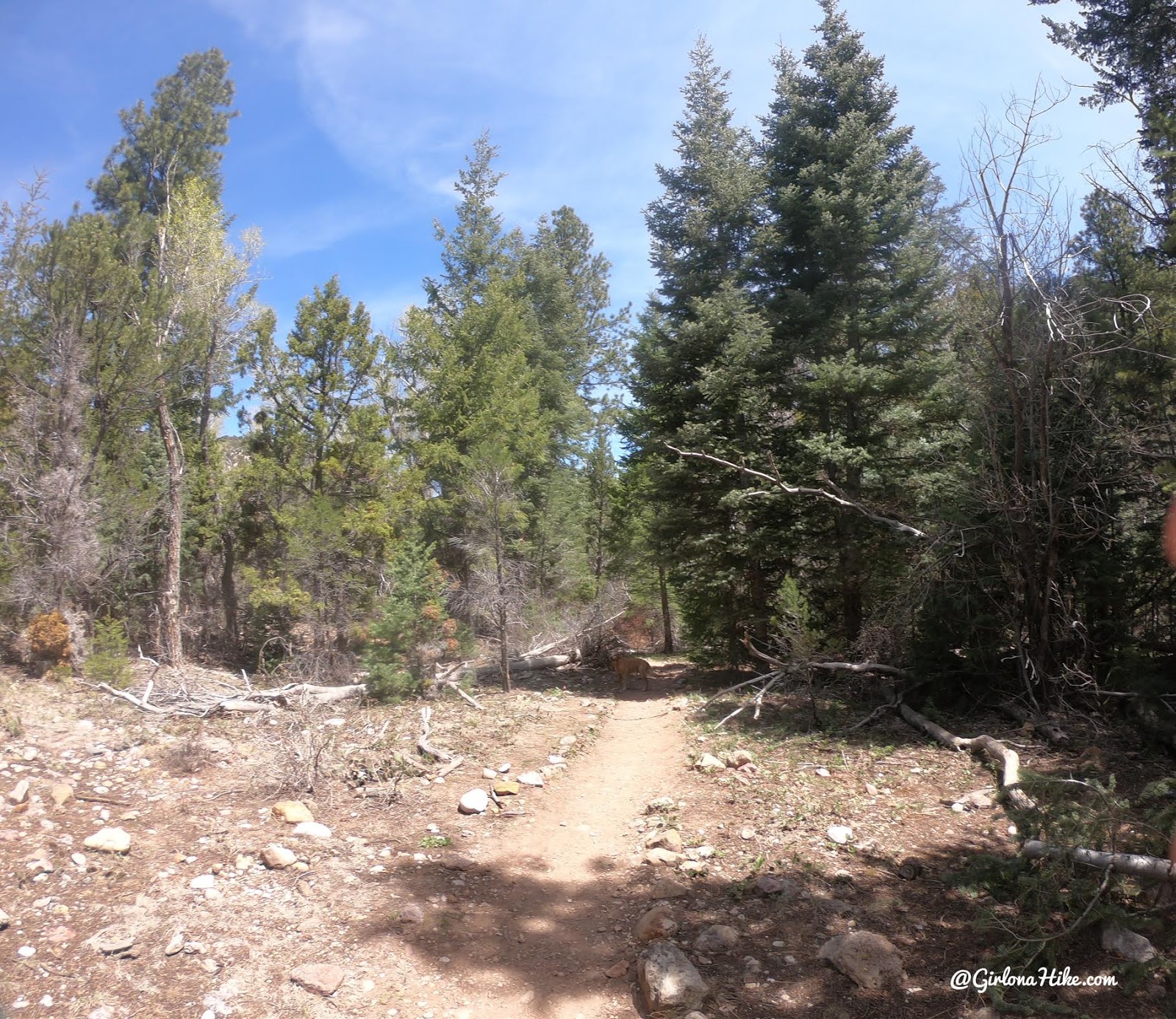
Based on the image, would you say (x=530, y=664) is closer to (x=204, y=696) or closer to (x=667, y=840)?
(x=204, y=696)

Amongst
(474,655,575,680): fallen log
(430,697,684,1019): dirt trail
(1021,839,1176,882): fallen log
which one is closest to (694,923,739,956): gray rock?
(430,697,684,1019): dirt trail

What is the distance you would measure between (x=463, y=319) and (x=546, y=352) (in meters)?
3.67

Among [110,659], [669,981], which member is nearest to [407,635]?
[110,659]

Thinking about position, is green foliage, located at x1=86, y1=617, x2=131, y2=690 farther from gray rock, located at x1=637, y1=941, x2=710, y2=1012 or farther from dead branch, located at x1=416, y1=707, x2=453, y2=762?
gray rock, located at x1=637, y1=941, x2=710, y2=1012

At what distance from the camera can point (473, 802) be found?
24.0 ft

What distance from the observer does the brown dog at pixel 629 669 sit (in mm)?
15180

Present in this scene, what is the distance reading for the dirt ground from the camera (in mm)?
4250

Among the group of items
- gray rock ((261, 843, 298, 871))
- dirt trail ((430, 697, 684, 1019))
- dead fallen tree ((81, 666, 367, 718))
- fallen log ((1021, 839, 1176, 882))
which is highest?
fallen log ((1021, 839, 1176, 882))

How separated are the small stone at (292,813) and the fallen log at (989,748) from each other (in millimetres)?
5952

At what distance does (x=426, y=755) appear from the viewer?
875cm

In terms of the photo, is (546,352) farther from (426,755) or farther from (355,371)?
(426,755)

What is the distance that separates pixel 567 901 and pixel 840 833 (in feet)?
8.00

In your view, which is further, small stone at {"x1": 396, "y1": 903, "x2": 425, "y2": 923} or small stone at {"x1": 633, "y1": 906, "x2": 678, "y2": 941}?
small stone at {"x1": 396, "y1": 903, "x2": 425, "y2": 923}

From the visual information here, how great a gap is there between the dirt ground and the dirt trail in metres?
0.02
